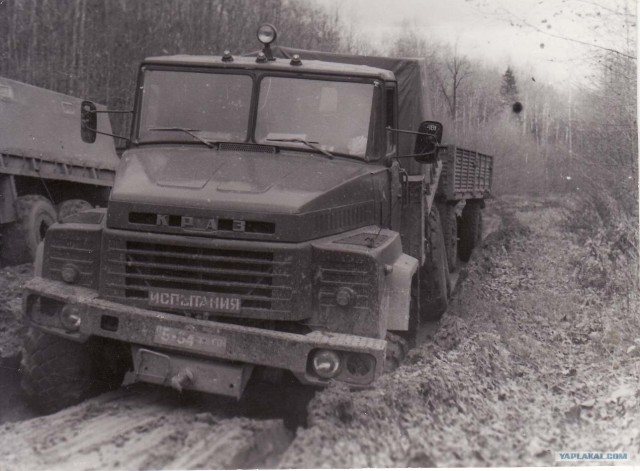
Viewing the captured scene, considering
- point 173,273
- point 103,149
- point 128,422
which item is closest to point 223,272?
point 173,273

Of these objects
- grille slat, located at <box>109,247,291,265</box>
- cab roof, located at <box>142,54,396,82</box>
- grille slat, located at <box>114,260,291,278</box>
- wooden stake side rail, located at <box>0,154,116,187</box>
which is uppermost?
cab roof, located at <box>142,54,396,82</box>

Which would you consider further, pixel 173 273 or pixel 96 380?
pixel 96 380

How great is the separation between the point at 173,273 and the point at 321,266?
90 cm

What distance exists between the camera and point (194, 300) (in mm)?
4281

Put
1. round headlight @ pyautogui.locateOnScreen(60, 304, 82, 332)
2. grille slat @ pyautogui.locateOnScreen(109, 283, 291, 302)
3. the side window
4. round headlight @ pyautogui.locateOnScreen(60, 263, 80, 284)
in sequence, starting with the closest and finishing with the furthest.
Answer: grille slat @ pyautogui.locateOnScreen(109, 283, 291, 302) < round headlight @ pyautogui.locateOnScreen(60, 304, 82, 332) < round headlight @ pyautogui.locateOnScreen(60, 263, 80, 284) < the side window

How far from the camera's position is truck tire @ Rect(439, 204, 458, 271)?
996 centimetres

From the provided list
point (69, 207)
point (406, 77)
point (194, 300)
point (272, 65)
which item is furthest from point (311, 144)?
point (69, 207)

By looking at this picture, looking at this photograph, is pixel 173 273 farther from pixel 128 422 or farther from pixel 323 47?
pixel 323 47

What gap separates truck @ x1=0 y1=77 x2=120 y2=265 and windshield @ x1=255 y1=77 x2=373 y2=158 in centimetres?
420

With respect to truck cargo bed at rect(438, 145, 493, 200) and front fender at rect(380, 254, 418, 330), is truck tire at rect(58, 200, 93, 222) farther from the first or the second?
front fender at rect(380, 254, 418, 330)

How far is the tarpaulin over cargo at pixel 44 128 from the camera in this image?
8602 millimetres

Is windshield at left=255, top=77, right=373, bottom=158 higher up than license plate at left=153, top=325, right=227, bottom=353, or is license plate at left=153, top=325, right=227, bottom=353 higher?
windshield at left=255, top=77, right=373, bottom=158

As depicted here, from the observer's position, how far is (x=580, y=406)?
503 cm

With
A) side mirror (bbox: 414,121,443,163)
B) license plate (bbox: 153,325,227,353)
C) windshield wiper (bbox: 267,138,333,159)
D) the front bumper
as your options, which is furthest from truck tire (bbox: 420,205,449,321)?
license plate (bbox: 153,325,227,353)
